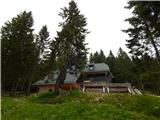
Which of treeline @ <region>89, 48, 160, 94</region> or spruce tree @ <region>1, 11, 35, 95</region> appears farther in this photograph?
spruce tree @ <region>1, 11, 35, 95</region>

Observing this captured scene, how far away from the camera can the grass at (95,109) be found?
1968 cm

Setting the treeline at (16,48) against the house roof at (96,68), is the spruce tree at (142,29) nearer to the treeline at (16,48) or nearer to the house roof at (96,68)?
the treeline at (16,48)

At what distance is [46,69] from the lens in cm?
5419

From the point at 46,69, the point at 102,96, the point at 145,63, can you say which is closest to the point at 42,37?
the point at 46,69

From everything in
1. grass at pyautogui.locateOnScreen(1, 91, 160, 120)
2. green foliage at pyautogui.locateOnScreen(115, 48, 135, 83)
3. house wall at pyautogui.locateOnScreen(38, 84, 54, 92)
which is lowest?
grass at pyautogui.locateOnScreen(1, 91, 160, 120)

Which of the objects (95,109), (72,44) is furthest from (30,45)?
(95,109)

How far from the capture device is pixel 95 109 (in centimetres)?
2112

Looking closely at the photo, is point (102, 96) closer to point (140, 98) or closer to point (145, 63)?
point (140, 98)

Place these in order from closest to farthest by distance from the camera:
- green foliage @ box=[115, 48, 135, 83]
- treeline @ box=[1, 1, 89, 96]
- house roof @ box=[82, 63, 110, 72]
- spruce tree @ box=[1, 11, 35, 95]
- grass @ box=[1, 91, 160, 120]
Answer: grass @ box=[1, 91, 160, 120], treeline @ box=[1, 1, 89, 96], spruce tree @ box=[1, 11, 35, 95], house roof @ box=[82, 63, 110, 72], green foliage @ box=[115, 48, 135, 83]

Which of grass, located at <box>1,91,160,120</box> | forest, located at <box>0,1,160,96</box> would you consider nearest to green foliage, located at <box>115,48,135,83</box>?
forest, located at <box>0,1,160,96</box>

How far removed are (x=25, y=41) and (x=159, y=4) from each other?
2377 cm

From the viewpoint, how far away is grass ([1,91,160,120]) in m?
19.7

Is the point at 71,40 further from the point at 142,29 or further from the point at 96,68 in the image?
the point at 96,68

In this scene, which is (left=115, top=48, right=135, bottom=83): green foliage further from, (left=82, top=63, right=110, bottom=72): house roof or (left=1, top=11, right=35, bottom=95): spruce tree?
(left=1, top=11, right=35, bottom=95): spruce tree
